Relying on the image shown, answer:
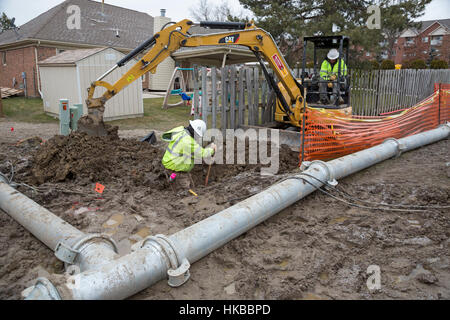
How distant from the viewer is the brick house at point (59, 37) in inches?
803

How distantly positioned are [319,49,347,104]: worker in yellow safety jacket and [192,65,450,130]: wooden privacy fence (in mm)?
1593

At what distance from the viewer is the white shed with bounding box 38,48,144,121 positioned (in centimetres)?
1212

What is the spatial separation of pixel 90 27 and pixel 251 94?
60.5ft

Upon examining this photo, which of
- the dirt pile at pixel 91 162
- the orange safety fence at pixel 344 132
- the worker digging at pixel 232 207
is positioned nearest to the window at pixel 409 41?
the orange safety fence at pixel 344 132

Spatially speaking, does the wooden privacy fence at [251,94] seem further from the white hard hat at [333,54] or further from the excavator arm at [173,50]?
the white hard hat at [333,54]

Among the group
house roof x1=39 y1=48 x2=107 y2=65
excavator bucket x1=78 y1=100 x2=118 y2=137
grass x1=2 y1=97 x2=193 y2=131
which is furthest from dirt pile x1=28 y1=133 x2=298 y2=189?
house roof x1=39 y1=48 x2=107 y2=65

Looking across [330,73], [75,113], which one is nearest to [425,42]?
[330,73]

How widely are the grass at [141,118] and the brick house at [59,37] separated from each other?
446cm

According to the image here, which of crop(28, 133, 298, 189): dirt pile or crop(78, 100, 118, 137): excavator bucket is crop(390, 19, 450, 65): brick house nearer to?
crop(28, 133, 298, 189): dirt pile
